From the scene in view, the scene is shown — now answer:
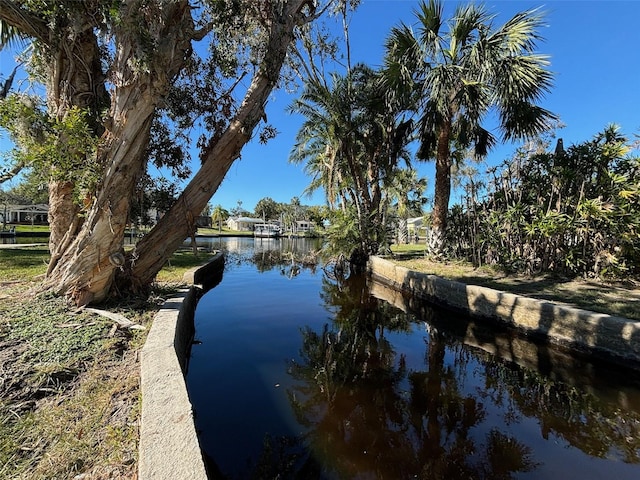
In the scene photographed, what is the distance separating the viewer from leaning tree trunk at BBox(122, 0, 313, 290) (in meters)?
5.18

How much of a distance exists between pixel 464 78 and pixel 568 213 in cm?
471

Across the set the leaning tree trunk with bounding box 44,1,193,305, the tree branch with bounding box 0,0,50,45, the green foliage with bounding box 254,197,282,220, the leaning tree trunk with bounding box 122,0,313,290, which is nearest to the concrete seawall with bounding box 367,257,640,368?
the leaning tree trunk with bounding box 122,0,313,290

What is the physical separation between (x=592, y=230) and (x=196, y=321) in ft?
28.3

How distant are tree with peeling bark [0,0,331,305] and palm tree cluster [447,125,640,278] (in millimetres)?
6931

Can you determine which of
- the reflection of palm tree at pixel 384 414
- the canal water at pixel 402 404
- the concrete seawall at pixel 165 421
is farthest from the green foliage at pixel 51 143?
the reflection of palm tree at pixel 384 414

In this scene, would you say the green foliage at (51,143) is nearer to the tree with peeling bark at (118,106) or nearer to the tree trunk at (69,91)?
the tree with peeling bark at (118,106)

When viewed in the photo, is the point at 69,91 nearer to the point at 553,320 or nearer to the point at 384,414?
the point at 384,414

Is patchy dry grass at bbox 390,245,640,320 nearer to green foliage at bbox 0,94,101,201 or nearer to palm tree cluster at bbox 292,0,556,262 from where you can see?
palm tree cluster at bbox 292,0,556,262

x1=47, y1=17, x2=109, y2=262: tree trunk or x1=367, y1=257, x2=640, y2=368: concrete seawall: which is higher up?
x1=47, y1=17, x2=109, y2=262: tree trunk

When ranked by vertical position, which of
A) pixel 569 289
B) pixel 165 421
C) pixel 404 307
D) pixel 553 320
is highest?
pixel 569 289

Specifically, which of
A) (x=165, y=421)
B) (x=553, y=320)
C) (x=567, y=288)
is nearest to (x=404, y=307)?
(x=553, y=320)

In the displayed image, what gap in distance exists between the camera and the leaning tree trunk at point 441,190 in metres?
10.2

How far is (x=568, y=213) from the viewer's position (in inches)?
294

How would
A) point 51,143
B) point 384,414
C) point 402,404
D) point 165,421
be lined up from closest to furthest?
point 165,421
point 384,414
point 402,404
point 51,143
